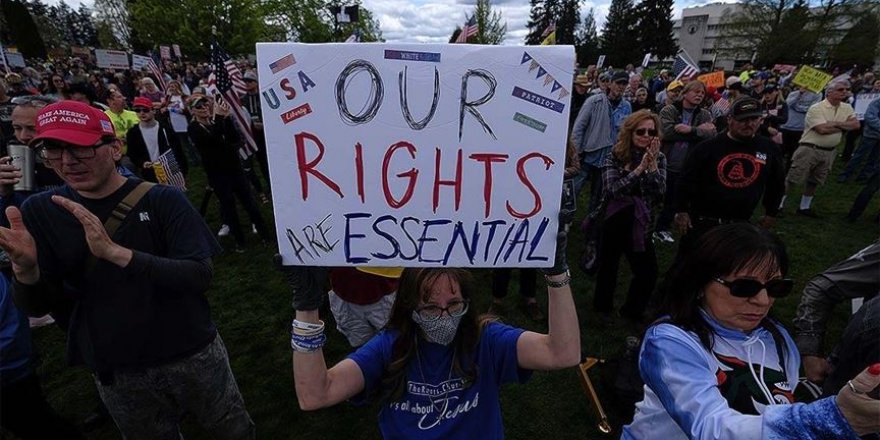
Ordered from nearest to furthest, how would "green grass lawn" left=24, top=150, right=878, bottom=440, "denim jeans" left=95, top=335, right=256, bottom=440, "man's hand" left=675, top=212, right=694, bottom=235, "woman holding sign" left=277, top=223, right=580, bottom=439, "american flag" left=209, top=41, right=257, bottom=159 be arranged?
1. "woman holding sign" left=277, top=223, right=580, bottom=439
2. "denim jeans" left=95, top=335, right=256, bottom=440
3. "green grass lawn" left=24, top=150, right=878, bottom=440
4. "man's hand" left=675, top=212, right=694, bottom=235
5. "american flag" left=209, top=41, right=257, bottom=159

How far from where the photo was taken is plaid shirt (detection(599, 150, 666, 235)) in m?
3.59

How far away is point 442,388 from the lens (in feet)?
5.27

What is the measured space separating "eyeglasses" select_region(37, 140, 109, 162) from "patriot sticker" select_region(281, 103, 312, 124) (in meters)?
1.05

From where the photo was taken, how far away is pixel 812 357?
2176 mm

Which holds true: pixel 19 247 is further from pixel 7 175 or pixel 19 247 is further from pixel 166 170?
pixel 166 170

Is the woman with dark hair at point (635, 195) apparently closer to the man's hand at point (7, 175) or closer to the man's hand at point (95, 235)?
the man's hand at point (95, 235)

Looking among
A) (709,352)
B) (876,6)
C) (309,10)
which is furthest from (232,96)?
(876,6)

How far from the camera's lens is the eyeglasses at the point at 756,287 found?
4.70 feet

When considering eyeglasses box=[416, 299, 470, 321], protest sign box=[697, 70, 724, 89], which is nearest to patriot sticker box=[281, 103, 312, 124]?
eyeglasses box=[416, 299, 470, 321]

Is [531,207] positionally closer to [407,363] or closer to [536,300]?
[407,363]

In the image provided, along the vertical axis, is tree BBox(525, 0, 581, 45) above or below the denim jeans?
above

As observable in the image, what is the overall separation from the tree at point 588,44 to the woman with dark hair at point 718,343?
168 feet

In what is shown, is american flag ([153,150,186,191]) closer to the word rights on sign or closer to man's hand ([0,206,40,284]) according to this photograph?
man's hand ([0,206,40,284])

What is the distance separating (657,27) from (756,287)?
62230 mm
